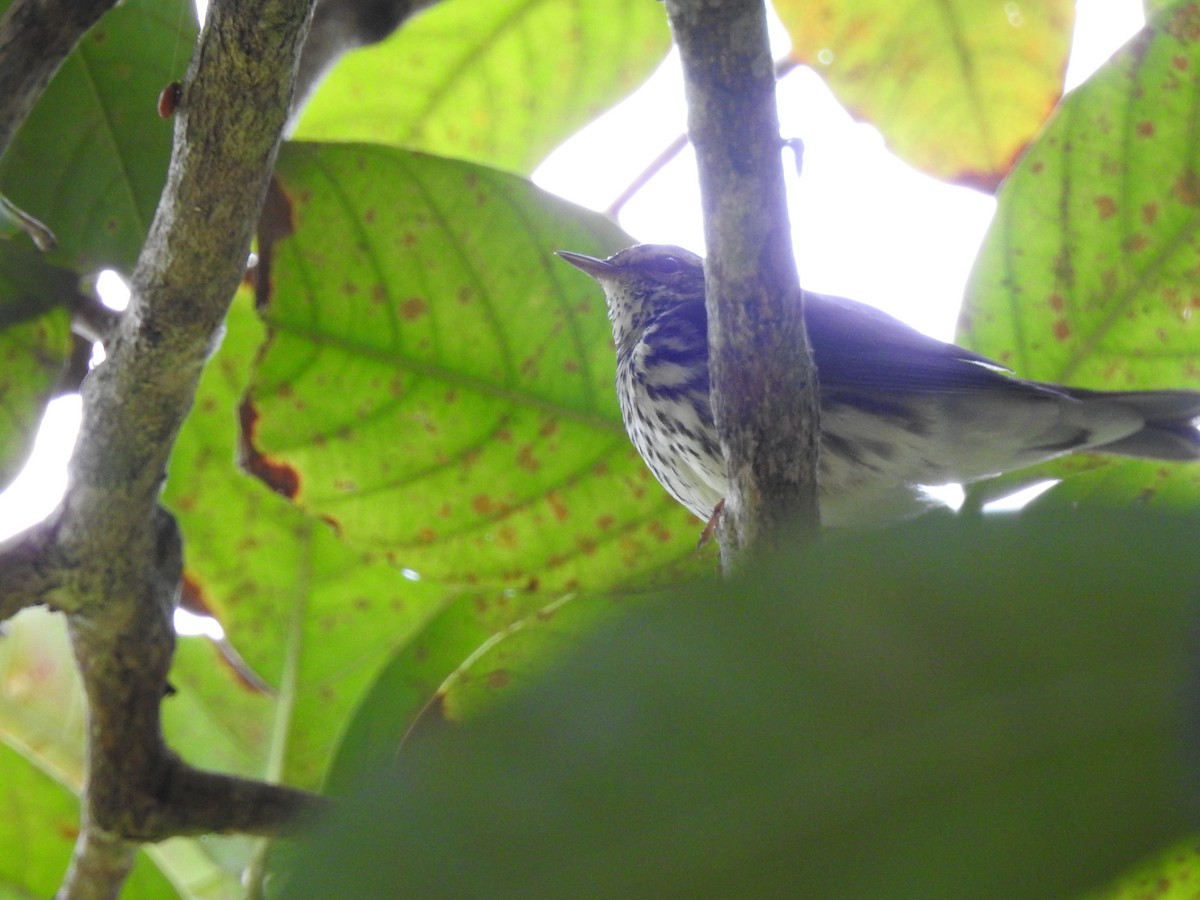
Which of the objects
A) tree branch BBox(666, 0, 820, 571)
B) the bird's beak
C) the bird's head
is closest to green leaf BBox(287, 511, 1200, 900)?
tree branch BBox(666, 0, 820, 571)

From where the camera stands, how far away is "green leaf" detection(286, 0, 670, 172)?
323cm

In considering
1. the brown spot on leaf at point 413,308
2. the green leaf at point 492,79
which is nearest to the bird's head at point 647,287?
the green leaf at point 492,79

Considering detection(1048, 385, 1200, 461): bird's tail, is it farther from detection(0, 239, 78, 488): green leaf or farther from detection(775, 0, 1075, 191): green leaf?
detection(0, 239, 78, 488): green leaf

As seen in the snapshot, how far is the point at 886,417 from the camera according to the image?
118 inches

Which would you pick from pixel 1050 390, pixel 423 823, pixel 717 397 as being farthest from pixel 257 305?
pixel 423 823

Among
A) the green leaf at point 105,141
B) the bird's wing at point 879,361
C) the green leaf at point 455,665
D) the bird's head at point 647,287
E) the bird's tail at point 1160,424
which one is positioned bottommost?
the green leaf at point 455,665

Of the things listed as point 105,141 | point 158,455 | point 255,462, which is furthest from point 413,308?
point 158,455

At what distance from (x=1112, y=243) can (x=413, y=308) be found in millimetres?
1425

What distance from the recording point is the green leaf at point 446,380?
2.45m

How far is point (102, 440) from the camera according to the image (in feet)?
6.12

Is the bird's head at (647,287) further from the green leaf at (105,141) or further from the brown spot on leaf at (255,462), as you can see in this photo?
the green leaf at (105,141)

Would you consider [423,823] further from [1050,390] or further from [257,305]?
[1050,390]

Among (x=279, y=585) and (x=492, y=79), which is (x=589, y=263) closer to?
(x=492, y=79)

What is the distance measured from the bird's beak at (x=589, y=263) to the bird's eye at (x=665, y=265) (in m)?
0.42
